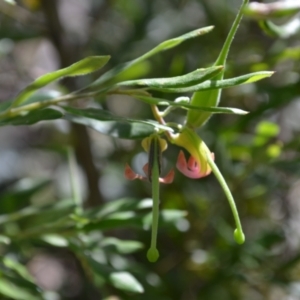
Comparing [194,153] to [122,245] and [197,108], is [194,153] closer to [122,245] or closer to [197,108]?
[197,108]

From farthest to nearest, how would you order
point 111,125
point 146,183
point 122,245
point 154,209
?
point 146,183 → point 122,245 → point 111,125 → point 154,209

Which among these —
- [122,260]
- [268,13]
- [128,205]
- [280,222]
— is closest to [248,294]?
[280,222]

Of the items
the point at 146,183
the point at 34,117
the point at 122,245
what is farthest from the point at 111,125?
the point at 146,183

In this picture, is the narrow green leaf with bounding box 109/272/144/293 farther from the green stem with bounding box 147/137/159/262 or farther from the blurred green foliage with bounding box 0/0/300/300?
the green stem with bounding box 147/137/159/262

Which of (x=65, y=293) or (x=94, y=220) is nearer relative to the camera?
(x=94, y=220)

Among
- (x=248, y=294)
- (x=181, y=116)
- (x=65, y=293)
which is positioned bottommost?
(x=248, y=294)

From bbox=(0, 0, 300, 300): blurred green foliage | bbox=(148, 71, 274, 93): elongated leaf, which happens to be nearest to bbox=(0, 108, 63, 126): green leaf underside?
bbox=(0, 0, 300, 300): blurred green foliage

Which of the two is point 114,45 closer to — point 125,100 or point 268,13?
point 125,100
